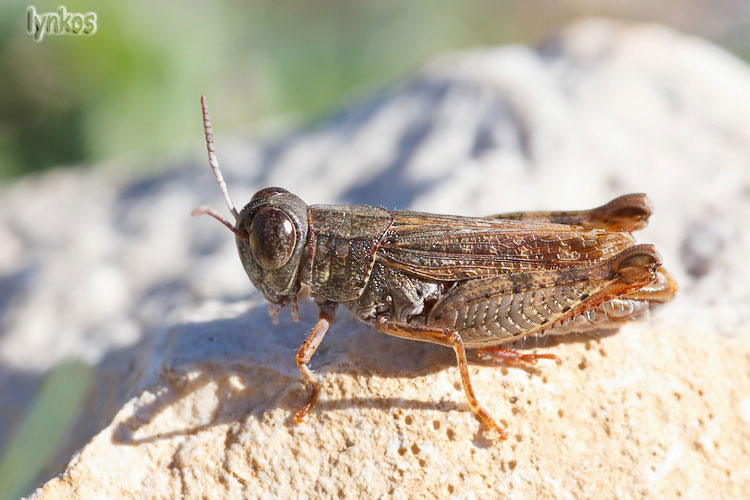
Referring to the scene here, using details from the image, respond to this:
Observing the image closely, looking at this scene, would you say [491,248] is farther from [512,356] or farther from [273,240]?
[273,240]

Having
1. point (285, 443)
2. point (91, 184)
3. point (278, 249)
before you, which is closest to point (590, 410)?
point (285, 443)

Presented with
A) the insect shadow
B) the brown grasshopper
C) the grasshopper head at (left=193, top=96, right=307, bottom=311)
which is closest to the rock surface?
the insect shadow

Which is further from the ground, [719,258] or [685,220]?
[685,220]

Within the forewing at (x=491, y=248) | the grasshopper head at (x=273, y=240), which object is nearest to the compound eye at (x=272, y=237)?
the grasshopper head at (x=273, y=240)

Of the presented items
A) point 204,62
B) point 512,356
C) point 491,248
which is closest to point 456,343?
point 512,356

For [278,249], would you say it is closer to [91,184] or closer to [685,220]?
[685,220]

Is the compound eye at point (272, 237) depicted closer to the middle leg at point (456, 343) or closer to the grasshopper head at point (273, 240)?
the grasshopper head at point (273, 240)
